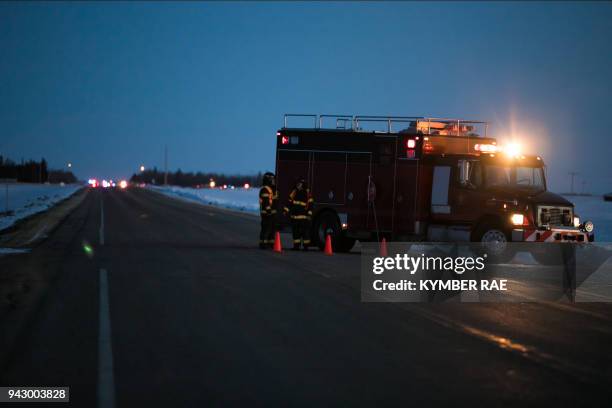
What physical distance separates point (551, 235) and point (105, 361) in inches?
468

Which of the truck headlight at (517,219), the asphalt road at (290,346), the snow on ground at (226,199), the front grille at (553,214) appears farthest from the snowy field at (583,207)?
the asphalt road at (290,346)

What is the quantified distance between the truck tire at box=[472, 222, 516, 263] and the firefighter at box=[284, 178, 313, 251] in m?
4.49

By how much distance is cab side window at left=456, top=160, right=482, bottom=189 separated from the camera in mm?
18000

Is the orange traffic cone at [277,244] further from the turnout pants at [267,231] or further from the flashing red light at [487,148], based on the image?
the flashing red light at [487,148]

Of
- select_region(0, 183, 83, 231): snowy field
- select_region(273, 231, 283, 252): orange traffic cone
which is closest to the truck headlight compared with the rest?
select_region(273, 231, 283, 252): orange traffic cone

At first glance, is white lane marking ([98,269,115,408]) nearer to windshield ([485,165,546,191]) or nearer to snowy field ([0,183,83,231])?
windshield ([485,165,546,191])

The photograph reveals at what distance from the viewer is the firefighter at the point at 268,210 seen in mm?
20516

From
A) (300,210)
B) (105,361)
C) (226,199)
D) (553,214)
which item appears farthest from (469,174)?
(226,199)

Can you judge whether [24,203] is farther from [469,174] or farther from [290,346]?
[290,346]

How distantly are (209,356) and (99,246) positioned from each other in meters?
14.0

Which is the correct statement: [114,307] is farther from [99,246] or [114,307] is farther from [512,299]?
[99,246]

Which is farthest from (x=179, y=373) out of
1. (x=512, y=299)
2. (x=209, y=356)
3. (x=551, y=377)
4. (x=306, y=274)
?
(x=306, y=274)

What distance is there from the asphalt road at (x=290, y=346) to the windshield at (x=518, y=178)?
5040 mm

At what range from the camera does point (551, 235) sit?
1684 cm
